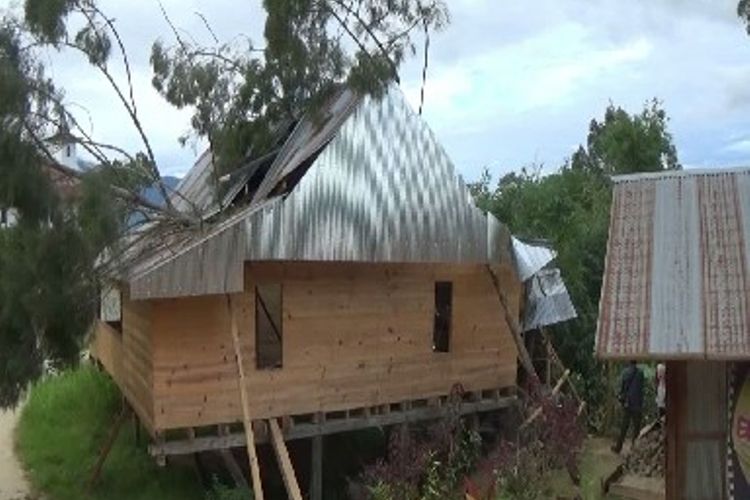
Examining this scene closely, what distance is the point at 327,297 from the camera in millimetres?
13938

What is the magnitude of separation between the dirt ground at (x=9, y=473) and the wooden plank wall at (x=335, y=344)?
4.58 meters

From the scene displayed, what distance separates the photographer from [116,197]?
1241 cm

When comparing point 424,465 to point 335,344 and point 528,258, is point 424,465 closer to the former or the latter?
point 335,344

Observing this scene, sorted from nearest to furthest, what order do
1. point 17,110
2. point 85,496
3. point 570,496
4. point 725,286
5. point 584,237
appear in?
point 725,286 < point 17,110 < point 570,496 < point 85,496 < point 584,237

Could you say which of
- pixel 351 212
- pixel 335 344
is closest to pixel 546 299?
pixel 335 344

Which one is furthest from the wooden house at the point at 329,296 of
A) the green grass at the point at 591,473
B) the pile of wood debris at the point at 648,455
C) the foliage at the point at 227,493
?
the pile of wood debris at the point at 648,455

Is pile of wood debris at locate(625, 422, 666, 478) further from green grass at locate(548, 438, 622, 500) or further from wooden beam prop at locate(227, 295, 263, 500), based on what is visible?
wooden beam prop at locate(227, 295, 263, 500)

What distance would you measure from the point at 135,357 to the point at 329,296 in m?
3.17

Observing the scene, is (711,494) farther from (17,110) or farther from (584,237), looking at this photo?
(584,237)

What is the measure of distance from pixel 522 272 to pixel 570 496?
13.3ft

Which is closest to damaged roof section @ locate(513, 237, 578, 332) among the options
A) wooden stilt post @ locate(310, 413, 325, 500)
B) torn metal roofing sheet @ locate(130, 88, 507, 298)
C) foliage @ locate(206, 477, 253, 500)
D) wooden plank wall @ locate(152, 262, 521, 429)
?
wooden plank wall @ locate(152, 262, 521, 429)

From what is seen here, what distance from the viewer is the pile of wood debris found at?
510 inches

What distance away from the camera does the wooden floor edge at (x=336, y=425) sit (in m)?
12.6

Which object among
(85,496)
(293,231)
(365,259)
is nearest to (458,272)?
(365,259)
